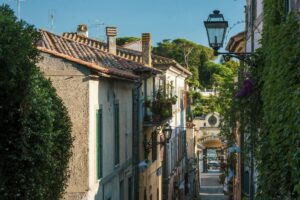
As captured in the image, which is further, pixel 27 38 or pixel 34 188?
pixel 34 188

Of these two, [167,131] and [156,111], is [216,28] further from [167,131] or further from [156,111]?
[167,131]

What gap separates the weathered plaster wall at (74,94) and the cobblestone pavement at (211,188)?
30594mm

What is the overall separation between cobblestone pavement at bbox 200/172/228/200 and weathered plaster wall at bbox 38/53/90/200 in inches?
1204

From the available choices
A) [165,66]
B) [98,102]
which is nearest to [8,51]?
[98,102]

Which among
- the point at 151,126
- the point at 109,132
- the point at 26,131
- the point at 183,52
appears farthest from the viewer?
the point at 183,52

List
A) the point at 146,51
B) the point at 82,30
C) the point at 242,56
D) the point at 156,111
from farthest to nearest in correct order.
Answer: the point at 82,30, the point at 146,51, the point at 156,111, the point at 242,56

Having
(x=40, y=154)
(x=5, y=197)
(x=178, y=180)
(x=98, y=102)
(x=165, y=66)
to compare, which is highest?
(x=165, y=66)

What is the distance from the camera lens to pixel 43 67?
43.1 ft

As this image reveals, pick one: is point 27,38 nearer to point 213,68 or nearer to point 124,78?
point 124,78

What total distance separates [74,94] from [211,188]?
44837 mm

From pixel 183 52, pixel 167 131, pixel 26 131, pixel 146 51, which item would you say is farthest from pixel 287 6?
pixel 183 52

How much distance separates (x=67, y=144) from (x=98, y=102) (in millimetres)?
Answer: 2137

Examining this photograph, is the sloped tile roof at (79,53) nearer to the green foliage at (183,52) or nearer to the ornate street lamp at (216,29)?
the ornate street lamp at (216,29)

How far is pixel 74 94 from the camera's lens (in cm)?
1317
